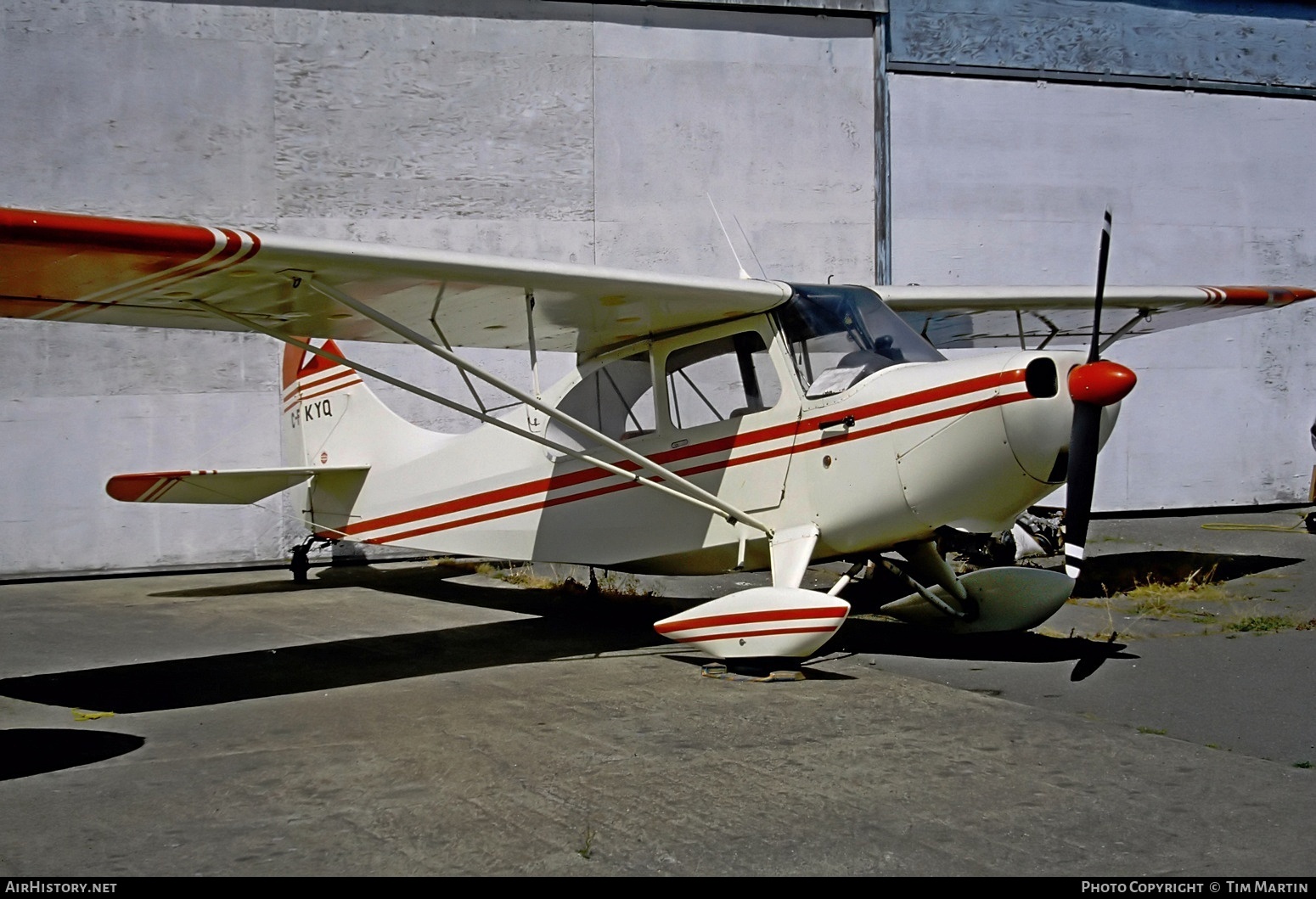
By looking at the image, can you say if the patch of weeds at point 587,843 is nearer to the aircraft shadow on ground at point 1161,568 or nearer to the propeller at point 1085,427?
the propeller at point 1085,427

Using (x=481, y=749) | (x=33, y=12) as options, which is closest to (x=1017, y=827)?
(x=481, y=749)

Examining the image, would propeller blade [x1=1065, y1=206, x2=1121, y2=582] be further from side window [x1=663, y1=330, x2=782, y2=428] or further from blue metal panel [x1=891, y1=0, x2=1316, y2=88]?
blue metal panel [x1=891, y1=0, x2=1316, y2=88]

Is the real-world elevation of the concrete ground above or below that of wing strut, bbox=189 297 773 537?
below

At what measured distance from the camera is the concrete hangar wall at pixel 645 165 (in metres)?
12.9

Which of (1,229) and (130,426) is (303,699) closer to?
(1,229)

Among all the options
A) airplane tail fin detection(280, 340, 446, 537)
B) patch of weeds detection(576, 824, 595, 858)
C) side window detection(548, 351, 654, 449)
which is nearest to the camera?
patch of weeds detection(576, 824, 595, 858)

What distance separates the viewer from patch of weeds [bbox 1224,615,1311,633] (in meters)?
7.64

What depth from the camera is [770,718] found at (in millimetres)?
5500

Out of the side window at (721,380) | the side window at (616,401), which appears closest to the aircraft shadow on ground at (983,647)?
the side window at (721,380)

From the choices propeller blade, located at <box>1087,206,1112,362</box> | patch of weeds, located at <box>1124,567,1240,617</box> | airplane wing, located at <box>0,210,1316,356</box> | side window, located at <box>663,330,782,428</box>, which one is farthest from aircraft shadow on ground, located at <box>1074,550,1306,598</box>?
side window, located at <box>663,330,782,428</box>

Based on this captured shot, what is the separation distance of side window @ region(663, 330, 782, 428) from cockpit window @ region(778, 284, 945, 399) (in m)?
0.24

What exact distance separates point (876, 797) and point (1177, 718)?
2.01 metres

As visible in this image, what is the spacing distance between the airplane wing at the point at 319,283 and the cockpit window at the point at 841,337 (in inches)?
8.1

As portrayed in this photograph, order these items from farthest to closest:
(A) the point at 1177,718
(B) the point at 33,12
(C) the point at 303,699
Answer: (B) the point at 33,12 < (C) the point at 303,699 < (A) the point at 1177,718
